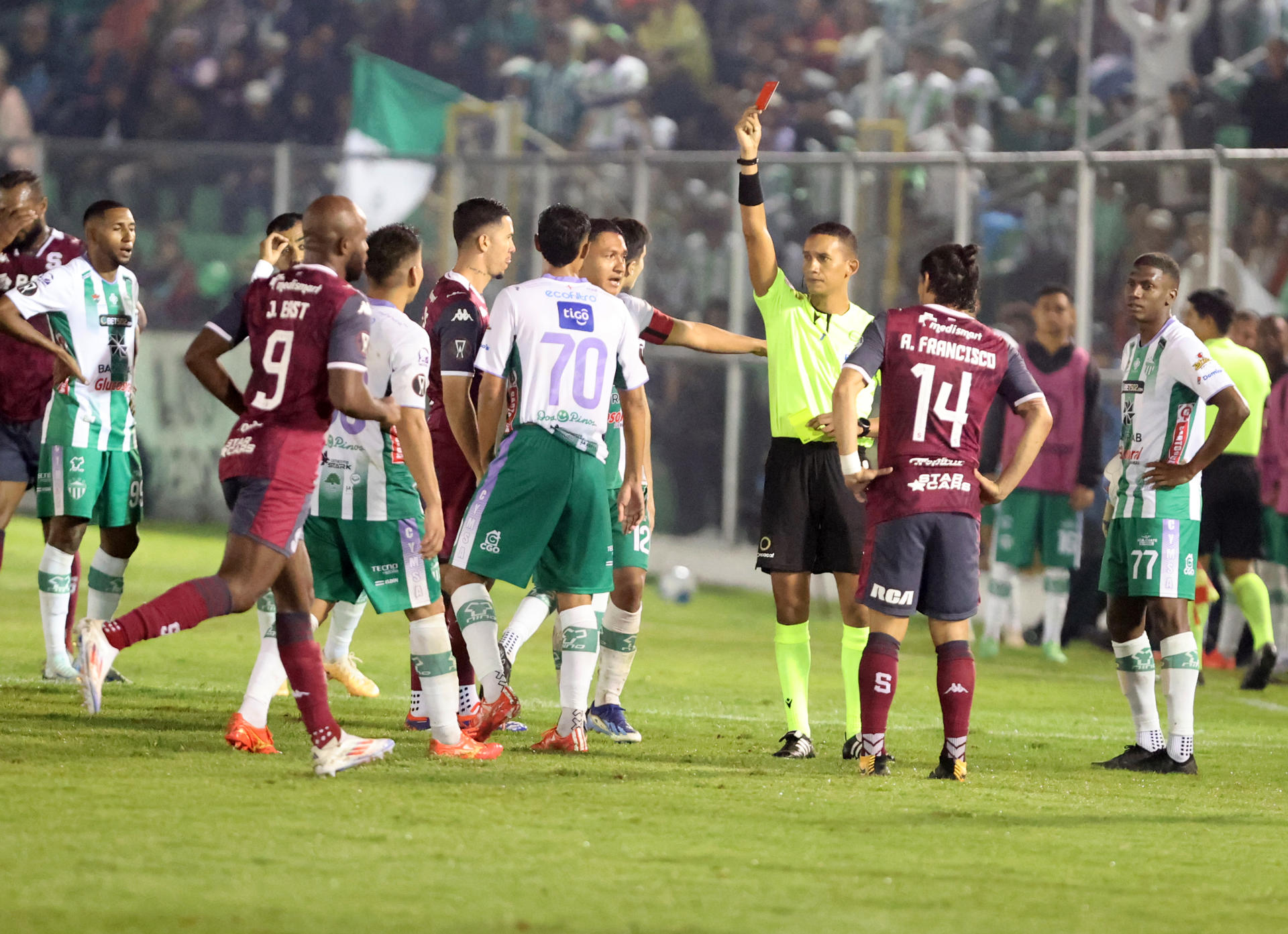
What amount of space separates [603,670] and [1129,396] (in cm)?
254

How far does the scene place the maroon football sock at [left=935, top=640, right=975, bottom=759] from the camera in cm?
590

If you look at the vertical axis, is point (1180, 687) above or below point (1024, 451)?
below

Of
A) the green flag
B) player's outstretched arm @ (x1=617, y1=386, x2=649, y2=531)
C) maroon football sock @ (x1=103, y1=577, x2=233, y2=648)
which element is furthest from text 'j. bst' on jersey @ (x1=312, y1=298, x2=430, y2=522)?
the green flag

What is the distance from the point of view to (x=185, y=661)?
8.84 meters

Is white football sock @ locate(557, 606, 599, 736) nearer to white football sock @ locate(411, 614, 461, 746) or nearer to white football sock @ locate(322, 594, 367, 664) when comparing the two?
white football sock @ locate(411, 614, 461, 746)

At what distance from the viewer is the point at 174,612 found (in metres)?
5.16

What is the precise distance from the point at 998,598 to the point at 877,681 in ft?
20.2

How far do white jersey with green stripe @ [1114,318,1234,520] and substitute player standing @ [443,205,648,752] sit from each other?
216 cm

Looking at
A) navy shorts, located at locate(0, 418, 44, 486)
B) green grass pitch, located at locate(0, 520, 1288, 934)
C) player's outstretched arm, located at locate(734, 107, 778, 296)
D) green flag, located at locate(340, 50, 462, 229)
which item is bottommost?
green grass pitch, located at locate(0, 520, 1288, 934)

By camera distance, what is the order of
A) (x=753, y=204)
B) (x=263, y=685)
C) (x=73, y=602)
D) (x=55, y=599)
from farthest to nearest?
1. (x=73, y=602)
2. (x=55, y=599)
3. (x=753, y=204)
4. (x=263, y=685)

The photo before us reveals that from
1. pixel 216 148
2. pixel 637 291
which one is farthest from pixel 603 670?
pixel 216 148

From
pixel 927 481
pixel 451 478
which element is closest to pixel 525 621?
pixel 451 478

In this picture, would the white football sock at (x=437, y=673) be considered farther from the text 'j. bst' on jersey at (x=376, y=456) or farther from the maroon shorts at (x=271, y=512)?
the maroon shorts at (x=271, y=512)

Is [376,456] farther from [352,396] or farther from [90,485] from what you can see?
[90,485]
